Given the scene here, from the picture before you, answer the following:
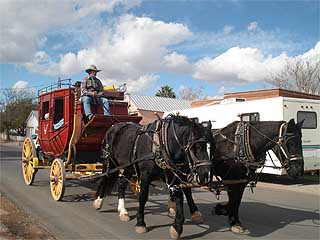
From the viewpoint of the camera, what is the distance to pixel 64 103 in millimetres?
10508

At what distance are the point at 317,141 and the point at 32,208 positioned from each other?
1036cm

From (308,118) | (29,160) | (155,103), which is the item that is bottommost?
(29,160)

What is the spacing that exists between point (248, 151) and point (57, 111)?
6.53 metres

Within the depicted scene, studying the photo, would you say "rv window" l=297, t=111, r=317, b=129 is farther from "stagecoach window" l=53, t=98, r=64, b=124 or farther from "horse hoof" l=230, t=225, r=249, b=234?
"horse hoof" l=230, t=225, r=249, b=234

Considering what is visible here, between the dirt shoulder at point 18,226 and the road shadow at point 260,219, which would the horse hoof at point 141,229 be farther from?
the dirt shoulder at point 18,226

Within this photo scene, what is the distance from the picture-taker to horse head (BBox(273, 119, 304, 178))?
6230mm

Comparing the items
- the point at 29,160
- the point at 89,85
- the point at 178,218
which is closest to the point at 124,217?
the point at 178,218

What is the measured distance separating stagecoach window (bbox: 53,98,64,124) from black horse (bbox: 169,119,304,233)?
576 centimetres

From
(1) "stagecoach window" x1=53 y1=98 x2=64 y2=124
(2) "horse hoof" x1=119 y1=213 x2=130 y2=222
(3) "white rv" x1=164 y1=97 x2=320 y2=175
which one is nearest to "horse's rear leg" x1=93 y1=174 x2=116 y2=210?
A: (2) "horse hoof" x1=119 y1=213 x2=130 y2=222

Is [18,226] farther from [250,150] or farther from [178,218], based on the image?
[250,150]

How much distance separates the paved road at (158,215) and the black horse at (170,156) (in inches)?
20.7

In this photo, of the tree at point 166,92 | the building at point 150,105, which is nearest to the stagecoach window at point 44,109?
the building at point 150,105

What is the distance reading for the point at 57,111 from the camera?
37.3ft

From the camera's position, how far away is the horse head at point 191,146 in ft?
19.1
